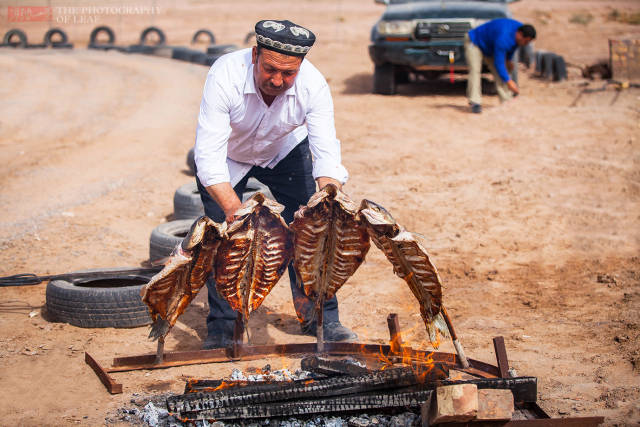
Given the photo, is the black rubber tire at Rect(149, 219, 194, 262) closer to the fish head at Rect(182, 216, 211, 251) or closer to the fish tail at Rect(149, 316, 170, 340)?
the fish tail at Rect(149, 316, 170, 340)

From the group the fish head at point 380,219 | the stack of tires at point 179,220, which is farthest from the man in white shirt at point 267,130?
the stack of tires at point 179,220

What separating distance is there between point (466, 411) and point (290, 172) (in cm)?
208

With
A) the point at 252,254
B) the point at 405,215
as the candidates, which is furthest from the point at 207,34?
the point at 252,254

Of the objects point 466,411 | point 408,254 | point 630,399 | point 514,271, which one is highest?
point 408,254

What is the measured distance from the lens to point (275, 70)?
145 inches

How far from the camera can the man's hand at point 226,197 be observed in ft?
12.0

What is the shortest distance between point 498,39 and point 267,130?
811cm

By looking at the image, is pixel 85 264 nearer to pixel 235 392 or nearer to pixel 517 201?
pixel 235 392

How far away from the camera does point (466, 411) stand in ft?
9.69

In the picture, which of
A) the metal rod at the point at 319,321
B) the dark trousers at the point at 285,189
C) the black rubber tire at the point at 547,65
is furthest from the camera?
the black rubber tire at the point at 547,65

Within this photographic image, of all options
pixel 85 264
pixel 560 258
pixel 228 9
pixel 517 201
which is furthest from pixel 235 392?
pixel 228 9

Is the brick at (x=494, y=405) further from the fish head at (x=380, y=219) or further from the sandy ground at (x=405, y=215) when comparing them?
the fish head at (x=380, y=219)

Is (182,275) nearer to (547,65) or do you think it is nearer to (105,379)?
(105,379)

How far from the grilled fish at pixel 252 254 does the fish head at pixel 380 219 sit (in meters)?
0.54
